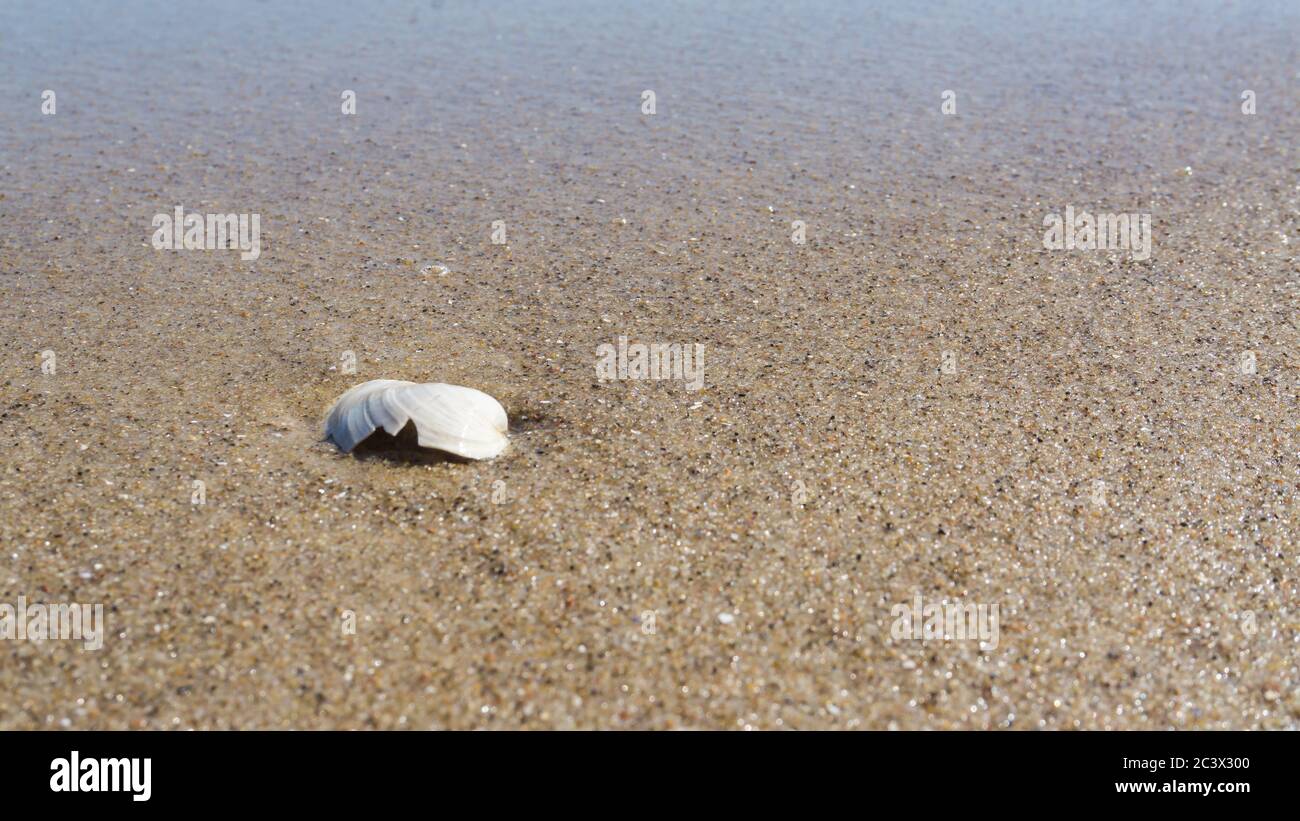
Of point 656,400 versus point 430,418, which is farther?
point 656,400

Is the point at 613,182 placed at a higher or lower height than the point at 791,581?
higher

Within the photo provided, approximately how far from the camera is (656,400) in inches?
149

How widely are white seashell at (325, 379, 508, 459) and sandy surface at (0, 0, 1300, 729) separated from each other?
0.09 meters

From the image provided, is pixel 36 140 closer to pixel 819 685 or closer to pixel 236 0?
pixel 236 0

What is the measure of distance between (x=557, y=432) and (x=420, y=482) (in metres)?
0.52

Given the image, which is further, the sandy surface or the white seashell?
the white seashell

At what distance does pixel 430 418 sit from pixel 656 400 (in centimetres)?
82

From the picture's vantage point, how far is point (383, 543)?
303 cm

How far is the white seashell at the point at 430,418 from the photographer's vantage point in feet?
11.1

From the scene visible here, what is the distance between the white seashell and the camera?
338 cm

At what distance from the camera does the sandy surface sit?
2.66m

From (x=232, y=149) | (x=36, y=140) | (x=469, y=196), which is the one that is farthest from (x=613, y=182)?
(x=36, y=140)

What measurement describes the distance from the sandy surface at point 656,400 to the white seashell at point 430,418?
85 mm
